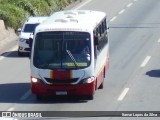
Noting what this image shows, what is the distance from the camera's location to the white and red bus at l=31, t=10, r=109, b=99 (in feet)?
89.8

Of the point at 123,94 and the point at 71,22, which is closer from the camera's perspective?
the point at 71,22

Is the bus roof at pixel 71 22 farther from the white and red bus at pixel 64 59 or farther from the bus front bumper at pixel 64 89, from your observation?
A: the bus front bumper at pixel 64 89

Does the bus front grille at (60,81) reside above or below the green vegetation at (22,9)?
above

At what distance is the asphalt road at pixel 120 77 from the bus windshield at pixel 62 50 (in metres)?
1.29

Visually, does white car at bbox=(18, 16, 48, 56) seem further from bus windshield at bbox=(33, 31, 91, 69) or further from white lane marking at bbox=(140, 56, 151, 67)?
→ bus windshield at bbox=(33, 31, 91, 69)

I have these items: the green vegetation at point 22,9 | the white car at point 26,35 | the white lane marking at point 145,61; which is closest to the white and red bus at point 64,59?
the white lane marking at point 145,61

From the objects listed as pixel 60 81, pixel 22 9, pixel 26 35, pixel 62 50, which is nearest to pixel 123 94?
pixel 60 81

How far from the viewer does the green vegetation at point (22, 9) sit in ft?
146

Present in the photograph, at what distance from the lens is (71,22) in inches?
1110

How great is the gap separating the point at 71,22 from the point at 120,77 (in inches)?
195

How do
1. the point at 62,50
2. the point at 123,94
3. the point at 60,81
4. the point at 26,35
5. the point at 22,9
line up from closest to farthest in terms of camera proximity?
the point at 60,81
the point at 62,50
the point at 123,94
the point at 26,35
the point at 22,9

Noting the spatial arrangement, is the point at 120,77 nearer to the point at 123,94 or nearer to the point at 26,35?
the point at 123,94

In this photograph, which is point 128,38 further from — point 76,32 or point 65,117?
point 65,117

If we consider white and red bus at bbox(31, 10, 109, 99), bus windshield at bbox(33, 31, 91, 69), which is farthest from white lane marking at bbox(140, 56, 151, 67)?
bus windshield at bbox(33, 31, 91, 69)
